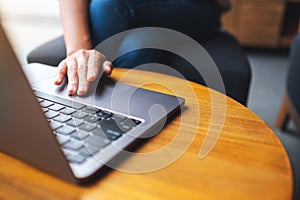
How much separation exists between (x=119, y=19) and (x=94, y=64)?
307 mm

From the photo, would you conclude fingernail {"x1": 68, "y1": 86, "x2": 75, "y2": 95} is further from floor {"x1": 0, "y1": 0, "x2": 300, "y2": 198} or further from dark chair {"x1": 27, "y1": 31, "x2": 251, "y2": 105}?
floor {"x1": 0, "y1": 0, "x2": 300, "y2": 198}

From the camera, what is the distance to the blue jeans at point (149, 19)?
35.4 inches

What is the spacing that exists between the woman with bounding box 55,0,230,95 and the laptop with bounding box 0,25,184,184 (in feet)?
0.39

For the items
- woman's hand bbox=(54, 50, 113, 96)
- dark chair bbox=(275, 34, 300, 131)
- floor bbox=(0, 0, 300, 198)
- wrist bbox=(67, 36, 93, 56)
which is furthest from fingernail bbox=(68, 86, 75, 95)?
dark chair bbox=(275, 34, 300, 131)

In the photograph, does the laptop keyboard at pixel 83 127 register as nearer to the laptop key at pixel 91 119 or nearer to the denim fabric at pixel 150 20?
the laptop key at pixel 91 119

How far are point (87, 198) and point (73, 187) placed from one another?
3cm

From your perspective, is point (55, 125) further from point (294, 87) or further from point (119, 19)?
point (294, 87)

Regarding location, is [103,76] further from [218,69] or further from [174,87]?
[218,69]

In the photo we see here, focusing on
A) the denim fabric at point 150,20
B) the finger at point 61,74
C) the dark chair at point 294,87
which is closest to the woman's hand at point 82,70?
the finger at point 61,74

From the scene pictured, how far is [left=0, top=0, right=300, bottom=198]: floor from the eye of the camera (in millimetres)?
1529

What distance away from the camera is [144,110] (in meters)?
0.52

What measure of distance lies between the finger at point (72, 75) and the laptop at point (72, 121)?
0.6 inches

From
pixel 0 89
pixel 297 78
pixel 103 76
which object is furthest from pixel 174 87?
pixel 297 78

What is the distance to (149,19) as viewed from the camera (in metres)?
0.97
